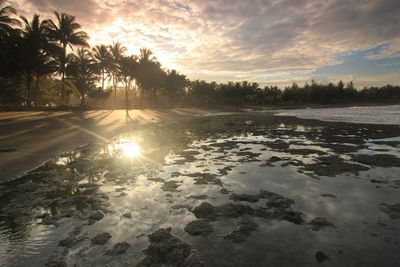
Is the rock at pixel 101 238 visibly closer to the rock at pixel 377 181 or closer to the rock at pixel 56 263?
the rock at pixel 56 263

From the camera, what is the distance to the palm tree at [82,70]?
45319 mm

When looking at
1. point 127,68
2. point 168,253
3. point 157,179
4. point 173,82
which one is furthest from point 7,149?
point 173,82

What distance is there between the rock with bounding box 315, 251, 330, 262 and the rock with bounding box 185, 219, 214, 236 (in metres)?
1.97

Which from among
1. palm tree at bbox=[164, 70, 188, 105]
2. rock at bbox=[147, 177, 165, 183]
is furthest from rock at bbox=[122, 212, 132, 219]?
palm tree at bbox=[164, 70, 188, 105]

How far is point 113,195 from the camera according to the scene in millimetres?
7730

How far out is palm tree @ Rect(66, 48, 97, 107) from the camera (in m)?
45.3

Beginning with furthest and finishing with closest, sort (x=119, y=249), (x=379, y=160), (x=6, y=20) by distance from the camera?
(x=6, y=20) < (x=379, y=160) < (x=119, y=249)

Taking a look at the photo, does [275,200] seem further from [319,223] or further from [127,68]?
[127,68]

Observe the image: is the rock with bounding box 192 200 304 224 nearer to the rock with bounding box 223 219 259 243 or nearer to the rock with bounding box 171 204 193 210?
the rock with bounding box 171 204 193 210

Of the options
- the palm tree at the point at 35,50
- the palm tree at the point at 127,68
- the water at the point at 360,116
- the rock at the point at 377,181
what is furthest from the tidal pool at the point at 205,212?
the palm tree at the point at 127,68

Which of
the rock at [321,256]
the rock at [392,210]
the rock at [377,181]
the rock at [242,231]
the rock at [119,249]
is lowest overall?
the rock at [119,249]

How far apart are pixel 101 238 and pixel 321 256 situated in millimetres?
3915

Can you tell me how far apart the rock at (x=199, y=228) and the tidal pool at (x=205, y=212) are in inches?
0.8

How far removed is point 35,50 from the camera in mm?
36375
